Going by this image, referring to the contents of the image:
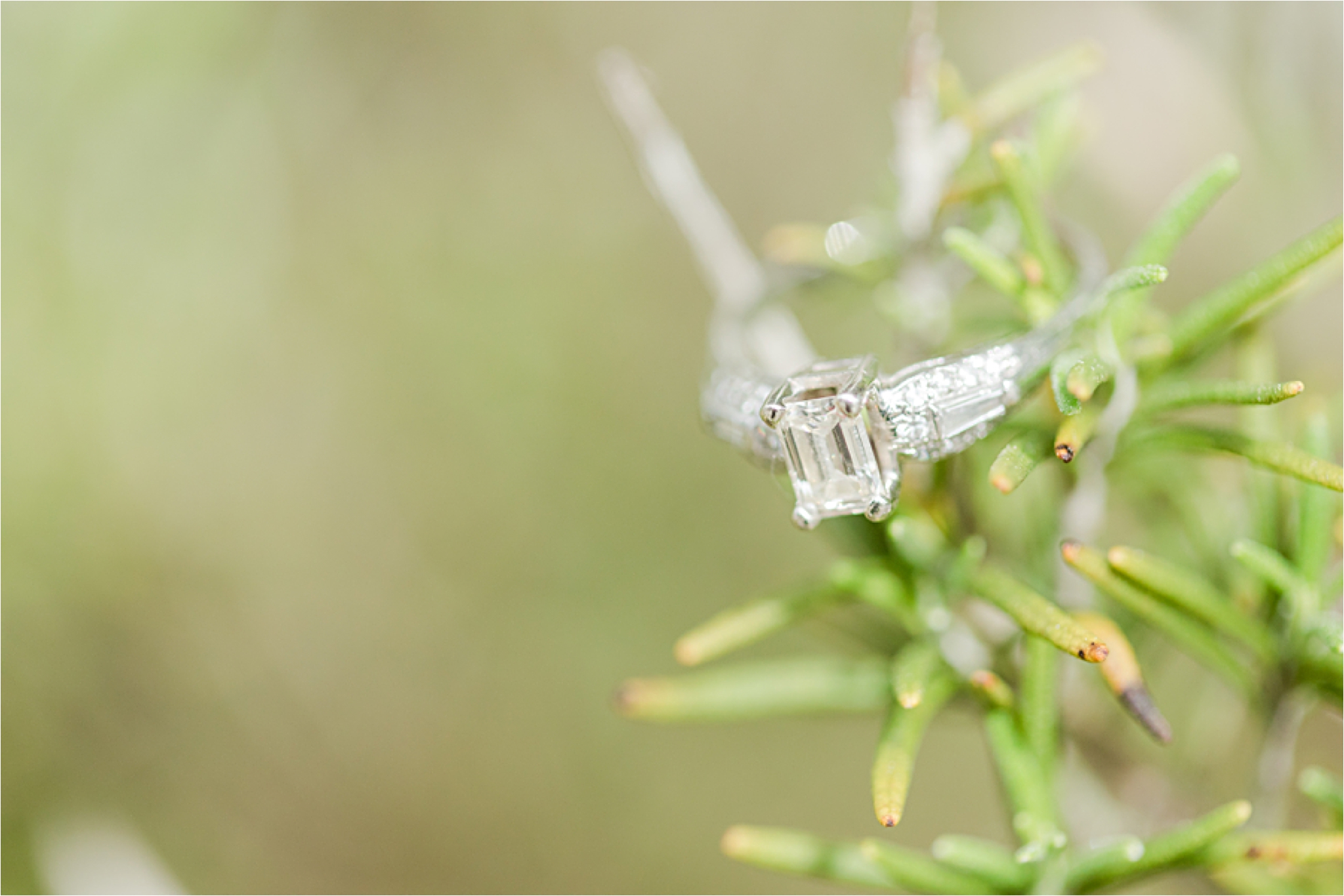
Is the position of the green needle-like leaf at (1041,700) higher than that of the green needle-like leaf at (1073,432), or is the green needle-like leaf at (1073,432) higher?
the green needle-like leaf at (1073,432)

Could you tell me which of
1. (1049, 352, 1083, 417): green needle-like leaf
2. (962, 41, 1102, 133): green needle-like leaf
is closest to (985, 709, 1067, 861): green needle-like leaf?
(1049, 352, 1083, 417): green needle-like leaf

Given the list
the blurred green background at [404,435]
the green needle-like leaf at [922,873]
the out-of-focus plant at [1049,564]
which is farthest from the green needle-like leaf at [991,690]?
the blurred green background at [404,435]

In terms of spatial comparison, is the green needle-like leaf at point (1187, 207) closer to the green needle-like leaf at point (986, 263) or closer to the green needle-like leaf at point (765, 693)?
the green needle-like leaf at point (986, 263)

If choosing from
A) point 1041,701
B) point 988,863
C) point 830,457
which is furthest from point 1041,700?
point 830,457

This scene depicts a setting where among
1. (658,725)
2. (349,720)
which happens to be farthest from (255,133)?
(658,725)

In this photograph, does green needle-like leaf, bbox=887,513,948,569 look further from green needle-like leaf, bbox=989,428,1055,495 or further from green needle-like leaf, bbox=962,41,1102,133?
green needle-like leaf, bbox=962,41,1102,133

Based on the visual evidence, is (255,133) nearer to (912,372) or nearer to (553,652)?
(553,652)
